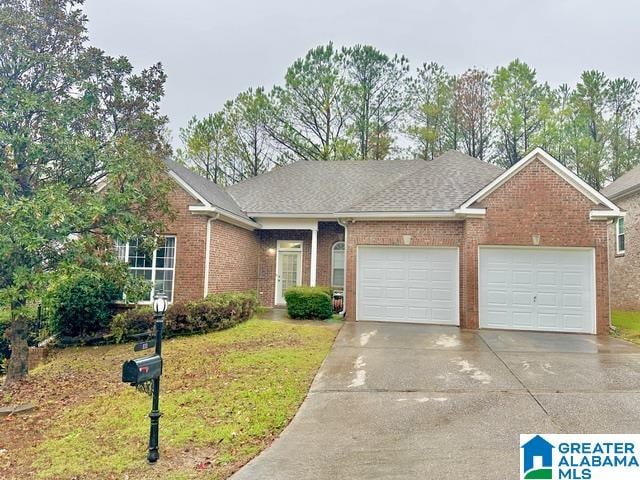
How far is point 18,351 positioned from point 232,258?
6332 millimetres

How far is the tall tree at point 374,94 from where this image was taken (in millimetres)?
26531

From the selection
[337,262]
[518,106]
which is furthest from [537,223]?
[518,106]

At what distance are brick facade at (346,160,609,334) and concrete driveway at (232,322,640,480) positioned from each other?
2505 mm

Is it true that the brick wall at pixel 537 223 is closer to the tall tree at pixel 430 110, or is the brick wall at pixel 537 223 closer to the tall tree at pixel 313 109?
the tall tree at pixel 313 109

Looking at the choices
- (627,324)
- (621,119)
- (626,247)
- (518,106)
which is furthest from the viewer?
(518,106)

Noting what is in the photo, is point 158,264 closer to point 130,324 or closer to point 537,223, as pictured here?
point 130,324

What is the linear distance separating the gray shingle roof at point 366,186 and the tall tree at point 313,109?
8.09 metres

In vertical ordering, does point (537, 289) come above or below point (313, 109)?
below

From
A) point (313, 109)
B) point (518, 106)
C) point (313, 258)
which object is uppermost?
point (518, 106)

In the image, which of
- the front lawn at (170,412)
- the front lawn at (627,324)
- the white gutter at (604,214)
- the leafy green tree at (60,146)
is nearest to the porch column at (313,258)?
the front lawn at (170,412)

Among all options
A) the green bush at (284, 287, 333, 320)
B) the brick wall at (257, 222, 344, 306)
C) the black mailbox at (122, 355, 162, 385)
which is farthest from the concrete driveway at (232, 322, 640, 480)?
the brick wall at (257, 222, 344, 306)

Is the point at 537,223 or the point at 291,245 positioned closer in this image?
the point at 537,223

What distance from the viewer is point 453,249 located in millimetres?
11781

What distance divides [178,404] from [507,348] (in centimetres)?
674
